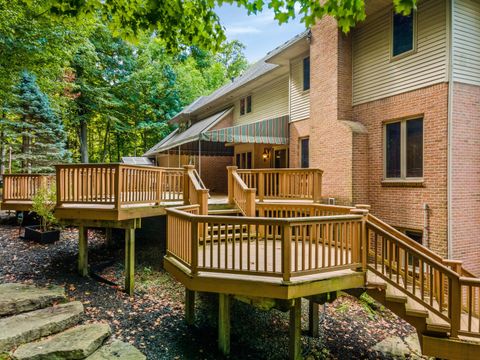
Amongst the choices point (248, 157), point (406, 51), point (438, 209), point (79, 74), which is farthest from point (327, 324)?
point (79, 74)

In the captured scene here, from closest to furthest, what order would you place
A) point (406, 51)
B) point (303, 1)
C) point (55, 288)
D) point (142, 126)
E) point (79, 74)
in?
point (303, 1) → point (55, 288) → point (406, 51) → point (79, 74) → point (142, 126)

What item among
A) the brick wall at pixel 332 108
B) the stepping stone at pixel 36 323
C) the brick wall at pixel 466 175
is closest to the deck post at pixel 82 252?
the stepping stone at pixel 36 323

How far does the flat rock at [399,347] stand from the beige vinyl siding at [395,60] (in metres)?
6.77

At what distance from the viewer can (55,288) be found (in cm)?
677

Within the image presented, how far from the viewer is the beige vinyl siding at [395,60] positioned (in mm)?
7855

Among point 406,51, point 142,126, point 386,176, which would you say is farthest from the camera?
point 142,126

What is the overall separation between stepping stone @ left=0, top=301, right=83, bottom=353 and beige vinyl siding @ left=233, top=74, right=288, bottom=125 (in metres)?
10.8

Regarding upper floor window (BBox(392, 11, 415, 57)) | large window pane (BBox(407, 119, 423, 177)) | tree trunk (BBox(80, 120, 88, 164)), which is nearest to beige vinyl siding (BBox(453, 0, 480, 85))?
upper floor window (BBox(392, 11, 415, 57))

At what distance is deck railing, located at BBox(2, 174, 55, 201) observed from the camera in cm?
1077

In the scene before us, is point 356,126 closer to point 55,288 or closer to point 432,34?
point 432,34

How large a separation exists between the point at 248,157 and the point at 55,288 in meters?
10.7

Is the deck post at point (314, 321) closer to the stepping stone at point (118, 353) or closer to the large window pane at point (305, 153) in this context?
the stepping stone at point (118, 353)

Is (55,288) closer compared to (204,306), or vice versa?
(55,288)

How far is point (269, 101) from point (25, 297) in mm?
12027
